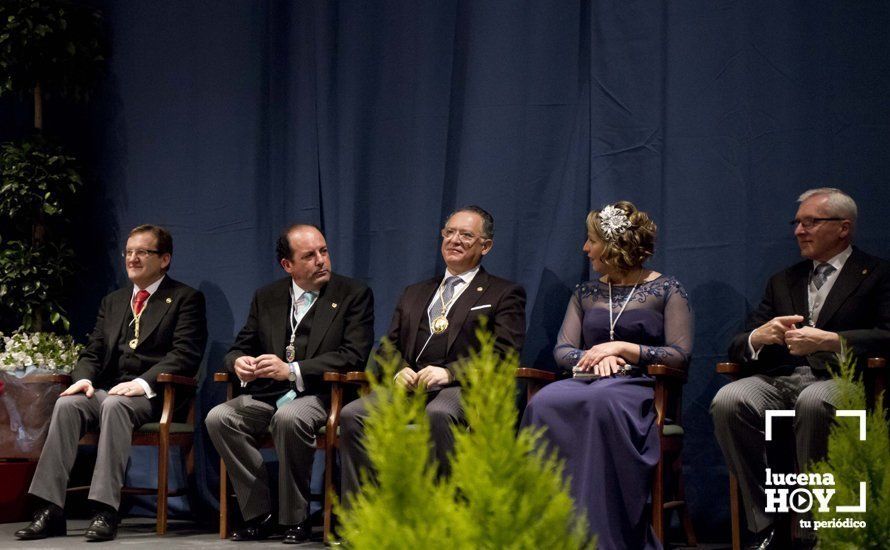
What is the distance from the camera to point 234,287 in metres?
5.25

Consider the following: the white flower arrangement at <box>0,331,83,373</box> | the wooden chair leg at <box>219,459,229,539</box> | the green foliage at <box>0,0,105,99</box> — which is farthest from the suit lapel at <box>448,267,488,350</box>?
the green foliage at <box>0,0,105,99</box>

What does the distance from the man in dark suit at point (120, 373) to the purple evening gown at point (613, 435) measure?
5.99ft

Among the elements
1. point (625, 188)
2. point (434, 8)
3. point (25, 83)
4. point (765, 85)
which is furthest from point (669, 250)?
point (25, 83)

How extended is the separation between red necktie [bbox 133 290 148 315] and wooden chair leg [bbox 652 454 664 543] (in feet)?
8.65

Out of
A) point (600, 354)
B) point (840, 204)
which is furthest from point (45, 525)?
point (840, 204)

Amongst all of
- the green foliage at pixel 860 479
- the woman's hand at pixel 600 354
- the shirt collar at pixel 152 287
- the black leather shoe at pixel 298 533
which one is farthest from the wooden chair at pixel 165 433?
→ the green foliage at pixel 860 479

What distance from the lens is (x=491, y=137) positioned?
4605mm

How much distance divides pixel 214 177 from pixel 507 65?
1717mm

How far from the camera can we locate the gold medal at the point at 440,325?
13.8 ft

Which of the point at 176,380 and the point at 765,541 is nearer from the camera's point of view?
the point at 765,541

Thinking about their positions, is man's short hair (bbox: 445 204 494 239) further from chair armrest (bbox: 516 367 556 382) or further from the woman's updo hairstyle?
chair armrest (bbox: 516 367 556 382)

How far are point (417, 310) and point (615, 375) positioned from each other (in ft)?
3.18

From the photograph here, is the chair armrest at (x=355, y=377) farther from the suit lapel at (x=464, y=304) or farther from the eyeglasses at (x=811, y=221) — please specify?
the eyeglasses at (x=811, y=221)

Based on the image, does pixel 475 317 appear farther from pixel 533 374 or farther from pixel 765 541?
pixel 765 541
